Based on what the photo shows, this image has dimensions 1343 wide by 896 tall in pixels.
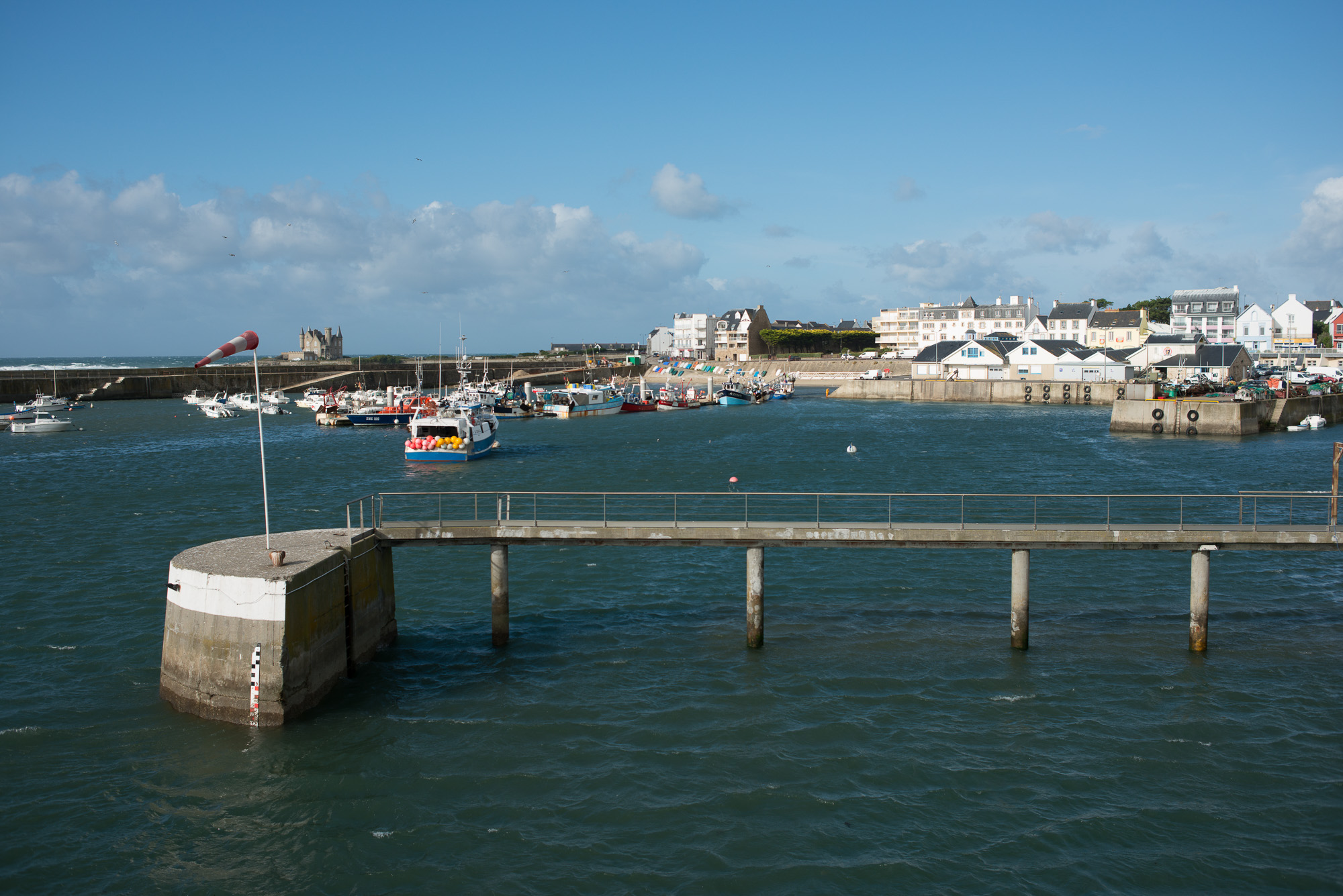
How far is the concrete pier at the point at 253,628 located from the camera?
55.5 ft

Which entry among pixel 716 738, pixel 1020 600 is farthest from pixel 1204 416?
pixel 716 738

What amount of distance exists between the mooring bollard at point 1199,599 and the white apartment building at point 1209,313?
157 meters

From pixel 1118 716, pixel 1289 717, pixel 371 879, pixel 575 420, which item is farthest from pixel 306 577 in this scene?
pixel 575 420

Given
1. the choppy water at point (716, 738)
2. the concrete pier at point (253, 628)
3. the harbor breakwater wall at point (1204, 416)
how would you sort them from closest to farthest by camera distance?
1. the choppy water at point (716, 738)
2. the concrete pier at point (253, 628)
3. the harbor breakwater wall at point (1204, 416)

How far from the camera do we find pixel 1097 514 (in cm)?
3841

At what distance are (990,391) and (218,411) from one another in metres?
99.1

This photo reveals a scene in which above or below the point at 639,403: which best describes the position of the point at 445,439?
below

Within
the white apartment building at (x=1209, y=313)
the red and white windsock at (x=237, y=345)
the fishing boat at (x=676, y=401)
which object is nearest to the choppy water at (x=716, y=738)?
the red and white windsock at (x=237, y=345)

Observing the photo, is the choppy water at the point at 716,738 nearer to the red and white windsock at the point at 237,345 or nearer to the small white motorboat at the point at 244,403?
the red and white windsock at the point at 237,345

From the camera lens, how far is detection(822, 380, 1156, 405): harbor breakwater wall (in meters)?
121

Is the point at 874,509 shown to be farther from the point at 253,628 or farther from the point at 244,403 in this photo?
→ the point at 244,403

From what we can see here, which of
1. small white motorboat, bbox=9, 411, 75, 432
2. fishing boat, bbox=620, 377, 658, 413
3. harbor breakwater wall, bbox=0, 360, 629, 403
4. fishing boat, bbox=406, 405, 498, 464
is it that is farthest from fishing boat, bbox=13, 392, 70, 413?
fishing boat, bbox=620, 377, 658, 413

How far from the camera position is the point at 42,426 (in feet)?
275

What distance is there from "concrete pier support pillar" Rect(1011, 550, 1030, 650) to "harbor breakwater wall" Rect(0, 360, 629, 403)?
119 meters
